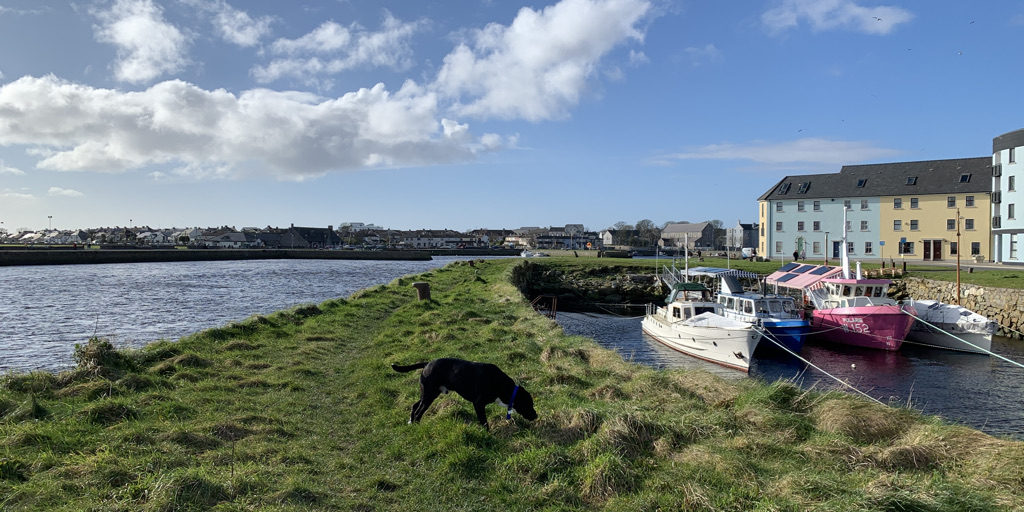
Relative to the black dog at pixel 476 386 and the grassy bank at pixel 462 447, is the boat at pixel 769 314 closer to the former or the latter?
the grassy bank at pixel 462 447

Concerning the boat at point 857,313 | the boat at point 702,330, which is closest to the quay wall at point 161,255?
the boat at point 702,330

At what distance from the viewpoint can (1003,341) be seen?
33.7 metres

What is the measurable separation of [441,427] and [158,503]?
14.7ft

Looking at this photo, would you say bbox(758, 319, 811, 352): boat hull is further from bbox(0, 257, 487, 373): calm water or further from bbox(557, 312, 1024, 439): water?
bbox(0, 257, 487, 373): calm water

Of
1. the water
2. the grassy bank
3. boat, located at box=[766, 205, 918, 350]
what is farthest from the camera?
boat, located at box=[766, 205, 918, 350]

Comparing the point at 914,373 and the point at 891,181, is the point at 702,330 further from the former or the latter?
the point at 891,181

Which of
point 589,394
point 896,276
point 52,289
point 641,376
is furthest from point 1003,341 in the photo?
point 52,289

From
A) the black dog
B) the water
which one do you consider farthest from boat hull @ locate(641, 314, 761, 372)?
the black dog

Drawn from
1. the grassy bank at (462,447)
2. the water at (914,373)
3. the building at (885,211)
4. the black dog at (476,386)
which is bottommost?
the water at (914,373)

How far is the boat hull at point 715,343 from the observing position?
27172 millimetres

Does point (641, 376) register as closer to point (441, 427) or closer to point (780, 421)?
point (780, 421)

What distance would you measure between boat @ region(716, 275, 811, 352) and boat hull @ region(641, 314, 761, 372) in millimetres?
1654

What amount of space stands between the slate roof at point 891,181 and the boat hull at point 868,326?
46.7 metres

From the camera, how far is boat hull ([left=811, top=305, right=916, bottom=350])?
31.5 meters
